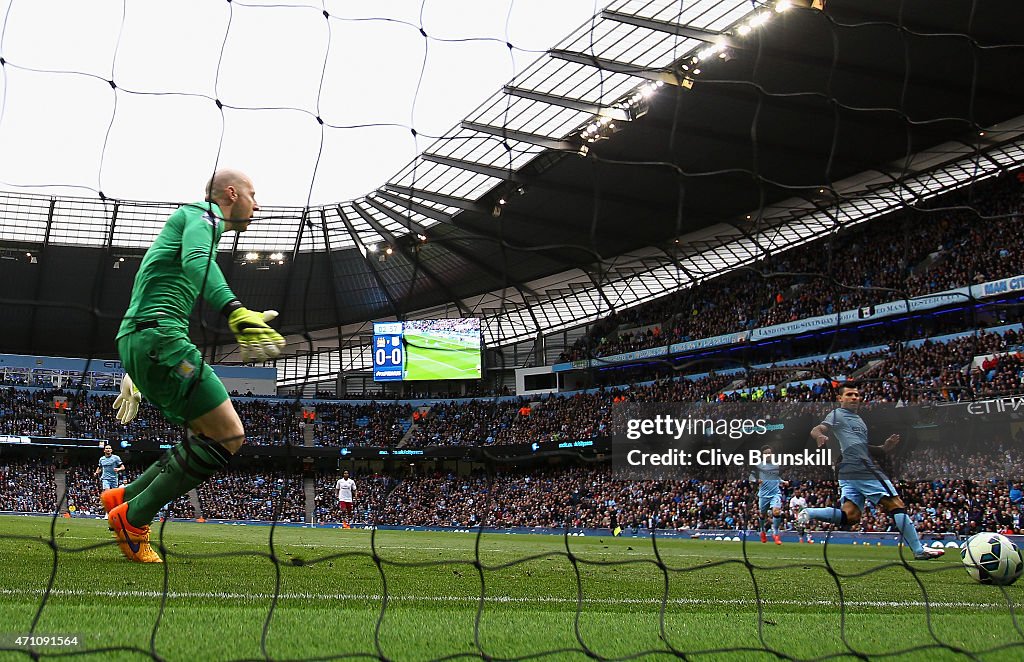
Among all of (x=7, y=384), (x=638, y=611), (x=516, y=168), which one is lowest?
(x=638, y=611)

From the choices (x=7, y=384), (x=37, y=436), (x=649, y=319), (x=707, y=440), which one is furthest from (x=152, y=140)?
(x=649, y=319)

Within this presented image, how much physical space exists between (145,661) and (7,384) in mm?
34499

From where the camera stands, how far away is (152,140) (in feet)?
49.3

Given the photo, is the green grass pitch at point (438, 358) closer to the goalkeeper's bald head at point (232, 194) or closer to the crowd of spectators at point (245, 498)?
the crowd of spectators at point (245, 498)

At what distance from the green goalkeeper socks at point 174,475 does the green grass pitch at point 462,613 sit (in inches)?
13.9

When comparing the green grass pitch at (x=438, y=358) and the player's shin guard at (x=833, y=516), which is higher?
the green grass pitch at (x=438, y=358)

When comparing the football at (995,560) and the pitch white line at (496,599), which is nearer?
the pitch white line at (496,599)

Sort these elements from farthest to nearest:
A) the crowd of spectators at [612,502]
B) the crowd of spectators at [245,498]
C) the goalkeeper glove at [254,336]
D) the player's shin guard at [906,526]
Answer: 1. the crowd of spectators at [245,498]
2. the crowd of spectators at [612,502]
3. the player's shin guard at [906,526]
4. the goalkeeper glove at [254,336]

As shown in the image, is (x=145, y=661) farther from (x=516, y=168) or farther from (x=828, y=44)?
(x=516, y=168)

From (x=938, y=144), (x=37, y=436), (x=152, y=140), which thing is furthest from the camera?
(x=37, y=436)

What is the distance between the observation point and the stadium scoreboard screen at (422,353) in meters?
33.3

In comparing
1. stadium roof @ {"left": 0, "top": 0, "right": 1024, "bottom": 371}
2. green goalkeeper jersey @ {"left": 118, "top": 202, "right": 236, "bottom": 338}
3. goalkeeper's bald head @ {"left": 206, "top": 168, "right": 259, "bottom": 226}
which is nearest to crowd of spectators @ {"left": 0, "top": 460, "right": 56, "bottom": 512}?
stadium roof @ {"left": 0, "top": 0, "right": 1024, "bottom": 371}

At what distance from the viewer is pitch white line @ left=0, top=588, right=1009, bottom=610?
3.90 meters

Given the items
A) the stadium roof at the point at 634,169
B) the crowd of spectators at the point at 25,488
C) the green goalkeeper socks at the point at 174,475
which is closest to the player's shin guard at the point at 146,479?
the green goalkeeper socks at the point at 174,475
